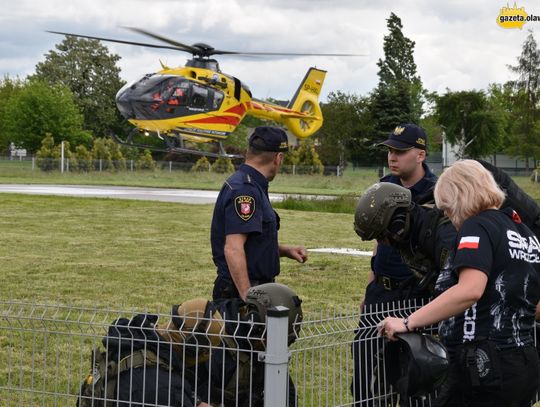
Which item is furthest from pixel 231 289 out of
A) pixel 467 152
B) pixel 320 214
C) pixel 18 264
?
pixel 467 152

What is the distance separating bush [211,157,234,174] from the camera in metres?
56.0

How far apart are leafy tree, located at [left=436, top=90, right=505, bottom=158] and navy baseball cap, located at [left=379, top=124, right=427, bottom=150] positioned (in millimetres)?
75593

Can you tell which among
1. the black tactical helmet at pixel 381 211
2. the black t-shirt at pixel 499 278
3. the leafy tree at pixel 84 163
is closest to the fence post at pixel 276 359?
the black t-shirt at pixel 499 278

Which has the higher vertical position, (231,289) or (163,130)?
(163,130)

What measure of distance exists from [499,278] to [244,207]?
1.93 metres

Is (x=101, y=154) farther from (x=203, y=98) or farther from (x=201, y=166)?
(x=203, y=98)

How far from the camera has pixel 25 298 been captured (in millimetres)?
9742

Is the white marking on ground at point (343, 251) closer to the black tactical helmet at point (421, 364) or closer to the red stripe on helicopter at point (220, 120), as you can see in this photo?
the black tactical helmet at point (421, 364)

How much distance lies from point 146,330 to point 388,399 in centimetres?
119

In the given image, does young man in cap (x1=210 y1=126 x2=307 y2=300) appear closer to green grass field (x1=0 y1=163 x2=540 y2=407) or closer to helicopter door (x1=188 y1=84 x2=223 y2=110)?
green grass field (x1=0 y1=163 x2=540 y2=407)

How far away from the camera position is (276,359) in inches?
125

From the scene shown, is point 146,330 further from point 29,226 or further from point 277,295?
point 29,226

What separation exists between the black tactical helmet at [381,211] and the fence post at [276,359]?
1068 mm

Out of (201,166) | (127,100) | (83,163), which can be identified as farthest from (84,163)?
(127,100)
